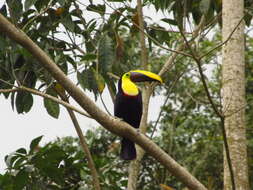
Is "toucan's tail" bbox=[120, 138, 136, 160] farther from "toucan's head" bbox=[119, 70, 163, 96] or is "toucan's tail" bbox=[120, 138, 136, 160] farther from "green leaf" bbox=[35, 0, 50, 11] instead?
"green leaf" bbox=[35, 0, 50, 11]

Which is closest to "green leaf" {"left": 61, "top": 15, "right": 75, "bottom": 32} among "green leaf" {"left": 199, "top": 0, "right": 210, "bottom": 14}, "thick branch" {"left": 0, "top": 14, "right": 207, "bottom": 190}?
"green leaf" {"left": 199, "top": 0, "right": 210, "bottom": 14}

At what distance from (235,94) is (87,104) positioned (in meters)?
1.21

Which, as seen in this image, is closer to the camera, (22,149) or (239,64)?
(239,64)

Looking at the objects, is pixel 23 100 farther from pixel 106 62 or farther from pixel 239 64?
pixel 239 64

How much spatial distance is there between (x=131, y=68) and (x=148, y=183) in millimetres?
4448

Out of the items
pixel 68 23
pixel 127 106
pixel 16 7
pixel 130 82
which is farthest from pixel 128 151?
pixel 16 7

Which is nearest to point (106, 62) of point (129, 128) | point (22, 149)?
point (129, 128)

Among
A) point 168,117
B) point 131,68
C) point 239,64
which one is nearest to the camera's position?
point 239,64

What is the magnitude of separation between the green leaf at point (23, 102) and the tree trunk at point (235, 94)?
1380mm

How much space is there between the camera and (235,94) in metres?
3.52

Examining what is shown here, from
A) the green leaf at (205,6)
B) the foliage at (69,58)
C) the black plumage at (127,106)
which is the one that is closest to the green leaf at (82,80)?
the foliage at (69,58)

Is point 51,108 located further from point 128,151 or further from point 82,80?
point 128,151

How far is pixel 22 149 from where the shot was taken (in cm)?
394

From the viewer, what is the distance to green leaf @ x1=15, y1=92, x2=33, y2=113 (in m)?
3.74
